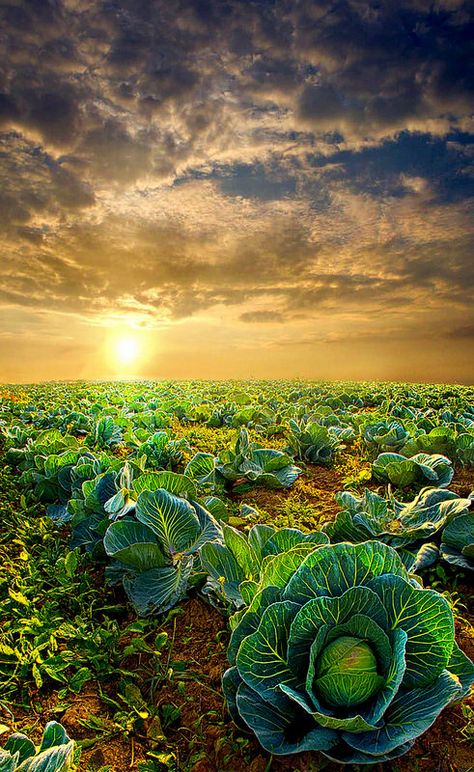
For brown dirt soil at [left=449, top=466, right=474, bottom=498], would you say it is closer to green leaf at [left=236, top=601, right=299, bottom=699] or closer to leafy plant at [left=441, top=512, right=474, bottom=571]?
leafy plant at [left=441, top=512, right=474, bottom=571]

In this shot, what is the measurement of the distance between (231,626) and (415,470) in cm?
287

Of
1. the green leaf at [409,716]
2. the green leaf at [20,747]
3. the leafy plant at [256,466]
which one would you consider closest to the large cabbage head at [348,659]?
the green leaf at [409,716]

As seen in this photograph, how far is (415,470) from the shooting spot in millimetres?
4387

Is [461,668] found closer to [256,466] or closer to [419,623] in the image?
[419,623]

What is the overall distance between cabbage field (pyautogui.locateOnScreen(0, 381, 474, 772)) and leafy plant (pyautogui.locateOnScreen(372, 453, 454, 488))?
0.02 m

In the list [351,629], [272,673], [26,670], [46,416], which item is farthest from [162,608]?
[46,416]

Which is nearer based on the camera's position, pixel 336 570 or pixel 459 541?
pixel 336 570

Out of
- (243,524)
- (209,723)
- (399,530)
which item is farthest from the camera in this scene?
(243,524)

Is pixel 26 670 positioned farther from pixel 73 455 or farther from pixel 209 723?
pixel 73 455

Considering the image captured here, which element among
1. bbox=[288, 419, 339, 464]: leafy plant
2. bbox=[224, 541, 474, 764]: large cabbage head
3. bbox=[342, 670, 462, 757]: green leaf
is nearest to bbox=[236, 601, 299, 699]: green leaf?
bbox=[224, 541, 474, 764]: large cabbage head

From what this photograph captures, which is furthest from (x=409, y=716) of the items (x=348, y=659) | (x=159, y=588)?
(x=159, y=588)

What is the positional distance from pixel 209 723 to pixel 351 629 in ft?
2.74

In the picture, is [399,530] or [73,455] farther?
[73,455]

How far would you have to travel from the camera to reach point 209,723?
2.00 meters
